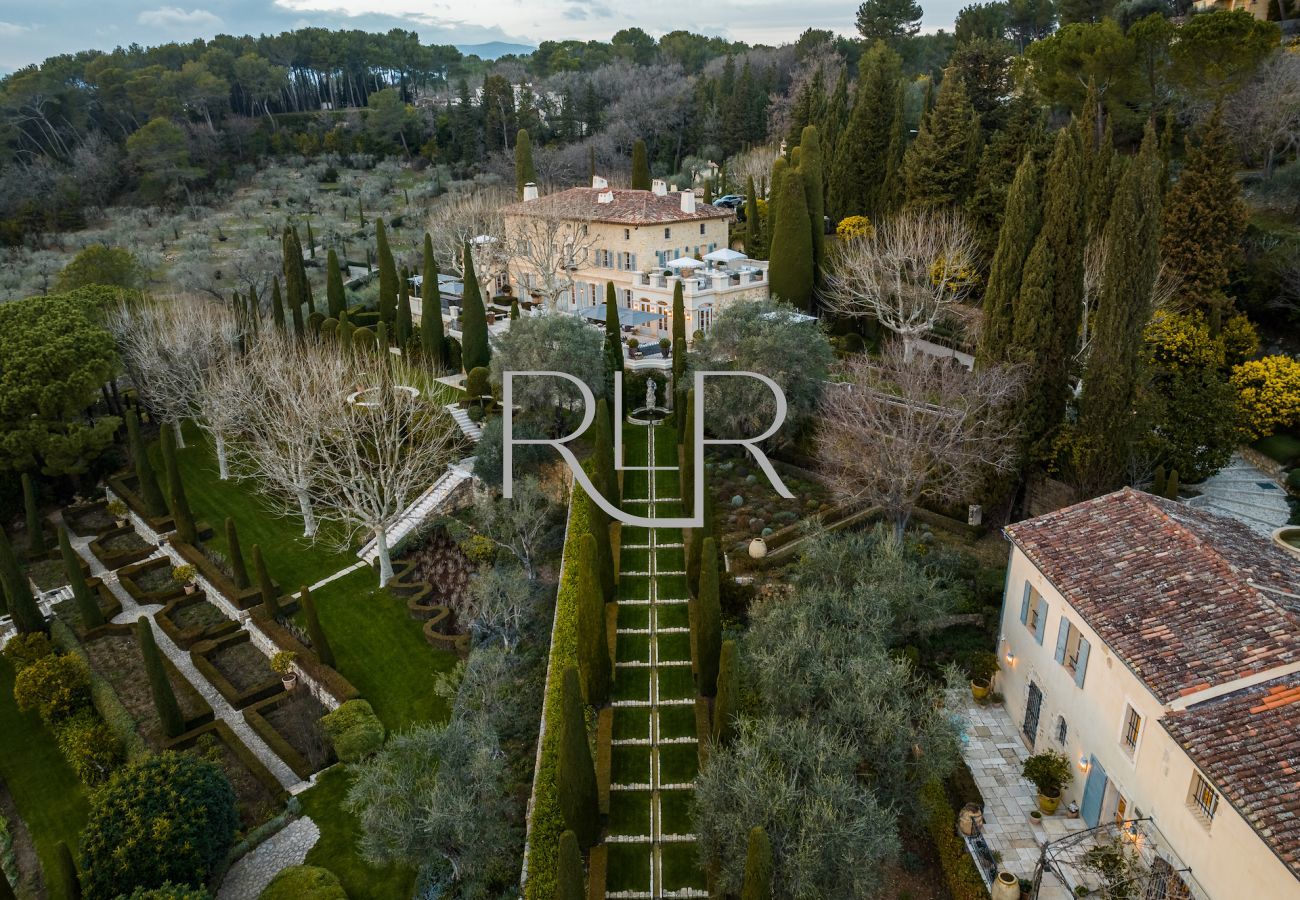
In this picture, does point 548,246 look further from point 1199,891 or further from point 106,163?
point 106,163

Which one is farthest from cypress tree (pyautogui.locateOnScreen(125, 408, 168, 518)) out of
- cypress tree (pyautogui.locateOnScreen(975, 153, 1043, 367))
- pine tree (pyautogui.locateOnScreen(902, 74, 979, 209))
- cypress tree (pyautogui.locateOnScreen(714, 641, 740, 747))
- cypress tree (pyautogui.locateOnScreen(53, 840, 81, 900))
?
pine tree (pyautogui.locateOnScreen(902, 74, 979, 209))

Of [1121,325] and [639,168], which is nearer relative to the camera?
[1121,325]

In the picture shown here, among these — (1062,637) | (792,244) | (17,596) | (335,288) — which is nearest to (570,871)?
(1062,637)

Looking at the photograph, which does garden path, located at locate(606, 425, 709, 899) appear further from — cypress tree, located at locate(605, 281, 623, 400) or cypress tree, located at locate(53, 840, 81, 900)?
cypress tree, located at locate(53, 840, 81, 900)

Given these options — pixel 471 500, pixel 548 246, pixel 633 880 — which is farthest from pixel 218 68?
pixel 633 880

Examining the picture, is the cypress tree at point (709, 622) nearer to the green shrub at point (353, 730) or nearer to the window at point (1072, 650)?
the window at point (1072, 650)

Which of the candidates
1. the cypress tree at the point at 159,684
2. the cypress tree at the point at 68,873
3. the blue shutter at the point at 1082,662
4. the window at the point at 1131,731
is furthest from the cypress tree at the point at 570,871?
the cypress tree at the point at 159,684

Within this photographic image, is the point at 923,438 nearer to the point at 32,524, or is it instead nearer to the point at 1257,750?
the point at 1257,750
